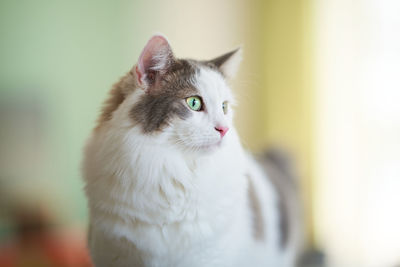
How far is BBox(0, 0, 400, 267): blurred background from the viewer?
1.86 meters

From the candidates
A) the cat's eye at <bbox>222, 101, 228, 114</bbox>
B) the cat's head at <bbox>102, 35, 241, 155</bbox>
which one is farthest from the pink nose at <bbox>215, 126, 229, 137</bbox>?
the cat's eye at <bbox>222, 101, 228, 114</bbox>

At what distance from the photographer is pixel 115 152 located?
0.88m

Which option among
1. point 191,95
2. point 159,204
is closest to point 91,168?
point 159,204

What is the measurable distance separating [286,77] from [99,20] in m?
1.35

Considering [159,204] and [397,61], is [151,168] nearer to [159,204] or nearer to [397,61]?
[159,204]

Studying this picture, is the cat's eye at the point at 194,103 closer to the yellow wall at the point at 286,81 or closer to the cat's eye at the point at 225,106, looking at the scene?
the cat's eye at the point at 225,106

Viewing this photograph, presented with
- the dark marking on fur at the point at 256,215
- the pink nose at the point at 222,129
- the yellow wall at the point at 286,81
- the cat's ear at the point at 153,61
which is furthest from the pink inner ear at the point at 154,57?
the yellow wall at the point at 286,81

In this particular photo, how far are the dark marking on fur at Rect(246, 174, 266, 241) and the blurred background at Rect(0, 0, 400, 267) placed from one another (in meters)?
0.83

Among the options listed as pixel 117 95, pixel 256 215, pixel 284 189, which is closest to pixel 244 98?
pixel 284 189

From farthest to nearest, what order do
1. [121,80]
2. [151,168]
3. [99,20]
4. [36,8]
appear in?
1. [99,20]
2. [36,8]
3. [121,80]
4. [151,168]

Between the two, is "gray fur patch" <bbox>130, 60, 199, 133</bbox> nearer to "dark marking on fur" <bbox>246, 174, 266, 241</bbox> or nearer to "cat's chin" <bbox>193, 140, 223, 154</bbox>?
"cat's chin" <bbox>193, 140, 223, 154</bbox>

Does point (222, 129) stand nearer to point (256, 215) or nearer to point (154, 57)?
point (154, 57)

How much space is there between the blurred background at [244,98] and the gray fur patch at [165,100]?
3.27 ft

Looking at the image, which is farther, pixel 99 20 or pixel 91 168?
pixel 99 20
